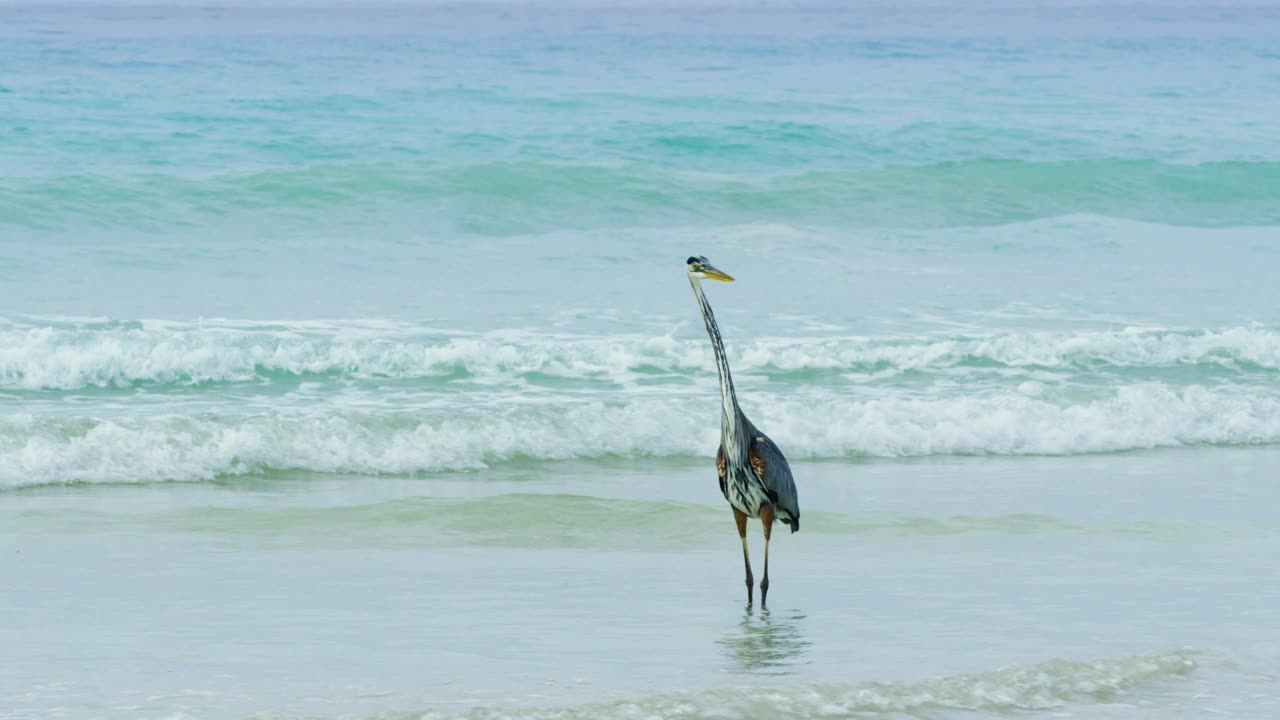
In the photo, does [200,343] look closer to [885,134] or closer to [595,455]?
[595,455]

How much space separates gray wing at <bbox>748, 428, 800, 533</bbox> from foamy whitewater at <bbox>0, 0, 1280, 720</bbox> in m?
0.43

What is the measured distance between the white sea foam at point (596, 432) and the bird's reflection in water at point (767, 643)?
3.94m

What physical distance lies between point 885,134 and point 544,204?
950 centimetres

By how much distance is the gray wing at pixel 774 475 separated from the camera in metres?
5.99

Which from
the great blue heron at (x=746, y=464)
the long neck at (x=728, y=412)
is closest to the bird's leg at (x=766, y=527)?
the great blue heron at (x=746, y=464)

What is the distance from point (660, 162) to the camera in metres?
25.7

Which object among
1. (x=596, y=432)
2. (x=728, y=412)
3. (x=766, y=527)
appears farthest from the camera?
(x=596, y=432)

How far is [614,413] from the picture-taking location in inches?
409

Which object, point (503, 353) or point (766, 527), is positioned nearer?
point (766, 527)

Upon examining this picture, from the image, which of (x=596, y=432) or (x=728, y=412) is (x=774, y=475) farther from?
(x=596, y=432)

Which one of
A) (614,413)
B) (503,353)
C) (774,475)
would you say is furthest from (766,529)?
(503,353)

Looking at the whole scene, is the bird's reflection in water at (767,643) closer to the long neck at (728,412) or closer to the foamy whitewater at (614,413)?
the foamy whitewater at (614,413)

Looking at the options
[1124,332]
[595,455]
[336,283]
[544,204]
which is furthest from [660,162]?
[595,455]

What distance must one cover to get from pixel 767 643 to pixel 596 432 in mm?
4543
